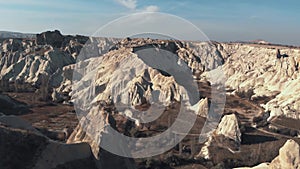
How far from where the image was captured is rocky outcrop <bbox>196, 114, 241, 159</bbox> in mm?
31805

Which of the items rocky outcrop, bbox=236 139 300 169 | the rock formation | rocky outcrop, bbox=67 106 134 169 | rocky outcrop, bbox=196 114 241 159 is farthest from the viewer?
rocky outcrop, bbox=196 114 241 159

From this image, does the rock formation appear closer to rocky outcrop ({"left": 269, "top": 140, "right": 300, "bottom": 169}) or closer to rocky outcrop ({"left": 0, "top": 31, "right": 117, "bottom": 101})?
rocky outcrop ({"left": 269, "top": 140, "right": 300, "bottom": 169})

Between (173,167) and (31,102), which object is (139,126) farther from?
(31,102)

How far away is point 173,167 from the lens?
27.9 metres

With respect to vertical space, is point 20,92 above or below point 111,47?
below

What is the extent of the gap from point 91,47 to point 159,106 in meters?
49.8

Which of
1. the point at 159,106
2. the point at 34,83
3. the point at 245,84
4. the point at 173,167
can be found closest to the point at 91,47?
the point at 34,83

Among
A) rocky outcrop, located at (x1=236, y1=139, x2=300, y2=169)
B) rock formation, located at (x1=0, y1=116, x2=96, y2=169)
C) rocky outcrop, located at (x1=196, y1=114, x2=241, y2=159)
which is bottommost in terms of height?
rocky outcrop, located at (x1=196, y1=114, x2=241, y2=159)

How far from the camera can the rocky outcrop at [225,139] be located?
104 feet

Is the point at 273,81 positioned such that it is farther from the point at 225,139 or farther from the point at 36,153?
the point at 36,153

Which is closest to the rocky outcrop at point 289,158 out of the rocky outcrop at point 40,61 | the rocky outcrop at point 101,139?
the rocky outcrop at point 101,139

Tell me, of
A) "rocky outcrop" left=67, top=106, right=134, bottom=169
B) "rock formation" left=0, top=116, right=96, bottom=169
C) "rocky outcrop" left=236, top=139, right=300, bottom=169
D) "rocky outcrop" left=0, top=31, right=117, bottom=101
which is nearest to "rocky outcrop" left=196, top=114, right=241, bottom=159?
"rocky outcrop" left=236, top=139, right=300, bottom=169

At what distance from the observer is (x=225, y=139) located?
112 ft

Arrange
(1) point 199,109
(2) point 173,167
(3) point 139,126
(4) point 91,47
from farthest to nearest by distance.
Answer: (4) point 91,47, (1) point 199,109, (3) point 139,126, (2) point 173,167
